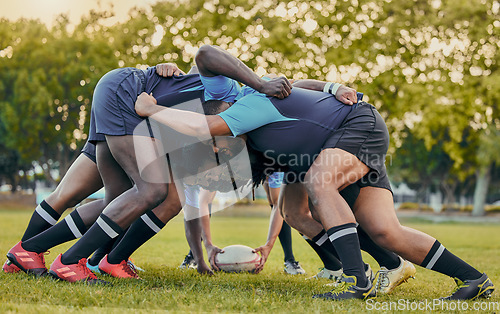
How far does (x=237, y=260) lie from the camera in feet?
20.2

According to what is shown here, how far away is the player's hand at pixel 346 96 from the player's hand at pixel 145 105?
1550 mm

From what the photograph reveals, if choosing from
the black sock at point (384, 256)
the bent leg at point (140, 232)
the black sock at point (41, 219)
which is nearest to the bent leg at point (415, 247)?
the black sock at point (384, 256)

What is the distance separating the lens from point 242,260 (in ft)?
20.3

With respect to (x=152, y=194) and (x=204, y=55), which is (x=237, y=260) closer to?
(x=152, y=194)

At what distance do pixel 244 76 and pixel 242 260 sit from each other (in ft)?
8.73

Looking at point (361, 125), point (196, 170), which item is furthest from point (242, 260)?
point (361, 125)

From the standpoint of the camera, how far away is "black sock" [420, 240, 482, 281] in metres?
4.40

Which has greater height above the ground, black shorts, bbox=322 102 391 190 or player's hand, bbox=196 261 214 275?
black shorts, bbox=322 102 391 190

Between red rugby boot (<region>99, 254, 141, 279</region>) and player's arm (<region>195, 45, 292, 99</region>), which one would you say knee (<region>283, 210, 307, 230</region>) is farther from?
red rugby boot (<region>99, 254, 141, 279</region>)

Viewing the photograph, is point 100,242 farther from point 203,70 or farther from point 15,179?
point 15,179

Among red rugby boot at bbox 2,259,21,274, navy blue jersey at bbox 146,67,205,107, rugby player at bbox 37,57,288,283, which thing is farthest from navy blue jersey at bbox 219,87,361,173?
red rugby boot at bbox 2,259,21,274

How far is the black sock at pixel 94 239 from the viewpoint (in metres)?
4.56

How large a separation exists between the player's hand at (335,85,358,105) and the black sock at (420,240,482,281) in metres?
1.37

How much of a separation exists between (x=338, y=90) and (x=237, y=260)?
2521mm
